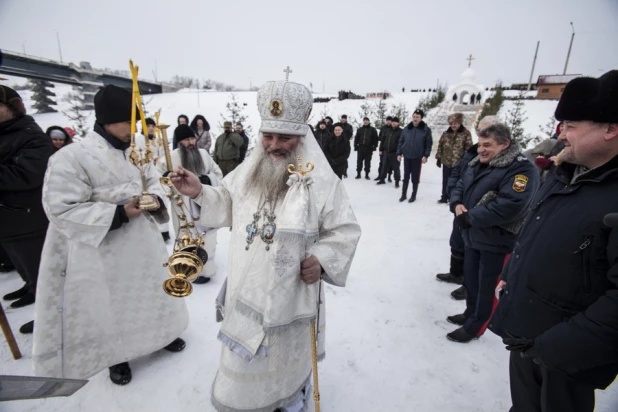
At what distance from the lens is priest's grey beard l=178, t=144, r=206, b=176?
415cm

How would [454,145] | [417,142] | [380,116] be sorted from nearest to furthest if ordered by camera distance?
[454,145]
[417,142]
[380,116]

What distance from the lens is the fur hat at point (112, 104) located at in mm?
2135

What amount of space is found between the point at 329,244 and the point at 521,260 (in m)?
1.14

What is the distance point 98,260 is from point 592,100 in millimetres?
3302

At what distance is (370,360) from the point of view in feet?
9.41

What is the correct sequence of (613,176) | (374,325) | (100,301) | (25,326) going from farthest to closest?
(374,325)
(25,326)
(100,301)
(613,176)

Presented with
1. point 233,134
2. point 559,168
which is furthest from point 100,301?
point 233,134


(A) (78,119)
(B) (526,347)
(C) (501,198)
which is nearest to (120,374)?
(B) (526,347)

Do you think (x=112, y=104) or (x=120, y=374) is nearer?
(x=112, y=104)

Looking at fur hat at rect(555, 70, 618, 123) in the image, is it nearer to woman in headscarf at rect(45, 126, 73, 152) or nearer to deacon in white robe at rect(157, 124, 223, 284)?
deacon in white robe at rect(157, 124, 223, 284)

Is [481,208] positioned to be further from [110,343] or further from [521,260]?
[110,343]

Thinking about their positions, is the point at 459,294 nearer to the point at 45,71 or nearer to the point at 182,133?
the point at 182,133

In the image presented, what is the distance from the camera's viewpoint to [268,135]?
1.89 metres

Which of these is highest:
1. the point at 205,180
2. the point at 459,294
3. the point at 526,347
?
the point at 205,180
